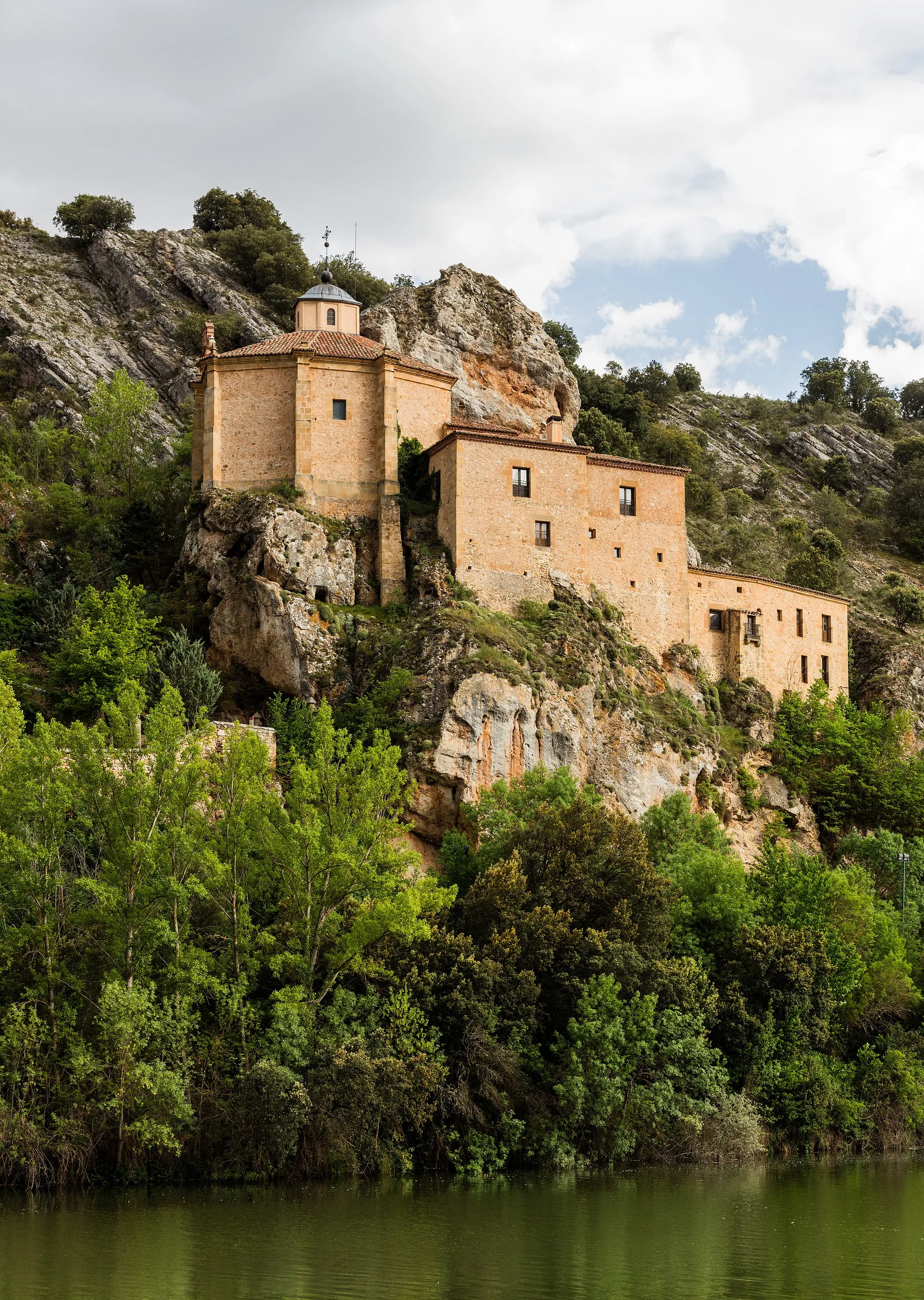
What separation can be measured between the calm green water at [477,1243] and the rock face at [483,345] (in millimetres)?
49303

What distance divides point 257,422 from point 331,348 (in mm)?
4606

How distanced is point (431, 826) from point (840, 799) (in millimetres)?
23185

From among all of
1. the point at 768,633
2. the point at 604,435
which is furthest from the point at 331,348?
the point at 604,435

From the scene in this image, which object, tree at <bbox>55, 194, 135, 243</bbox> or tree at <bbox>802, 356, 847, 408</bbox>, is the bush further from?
tree at <bbox>55, 194, 135, 243</bbox>

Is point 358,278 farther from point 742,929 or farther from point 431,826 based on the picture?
point 742,929

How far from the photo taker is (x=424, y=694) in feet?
197

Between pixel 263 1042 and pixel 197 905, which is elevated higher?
pixel 197 905

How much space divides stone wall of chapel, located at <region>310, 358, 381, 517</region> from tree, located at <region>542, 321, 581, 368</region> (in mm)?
55815

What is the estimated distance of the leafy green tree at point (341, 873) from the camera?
45.8 m

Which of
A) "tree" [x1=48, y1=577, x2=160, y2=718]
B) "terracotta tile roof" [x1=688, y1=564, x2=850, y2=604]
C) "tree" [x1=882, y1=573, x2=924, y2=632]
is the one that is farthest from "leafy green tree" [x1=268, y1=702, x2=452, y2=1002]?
"tree" [x1=882, y1=573, x2=924, y2=632]

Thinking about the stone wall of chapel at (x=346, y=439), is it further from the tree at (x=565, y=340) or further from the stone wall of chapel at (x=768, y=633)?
the tree at (x=565, y=340)

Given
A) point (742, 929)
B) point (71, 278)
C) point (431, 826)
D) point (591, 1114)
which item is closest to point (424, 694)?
point (431, 826)

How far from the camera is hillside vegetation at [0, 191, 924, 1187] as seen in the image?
140 feet

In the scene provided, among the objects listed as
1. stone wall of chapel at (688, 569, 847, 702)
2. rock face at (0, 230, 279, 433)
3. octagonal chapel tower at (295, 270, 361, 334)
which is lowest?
stone wall of chapel at (688, 569, 847, 702)
